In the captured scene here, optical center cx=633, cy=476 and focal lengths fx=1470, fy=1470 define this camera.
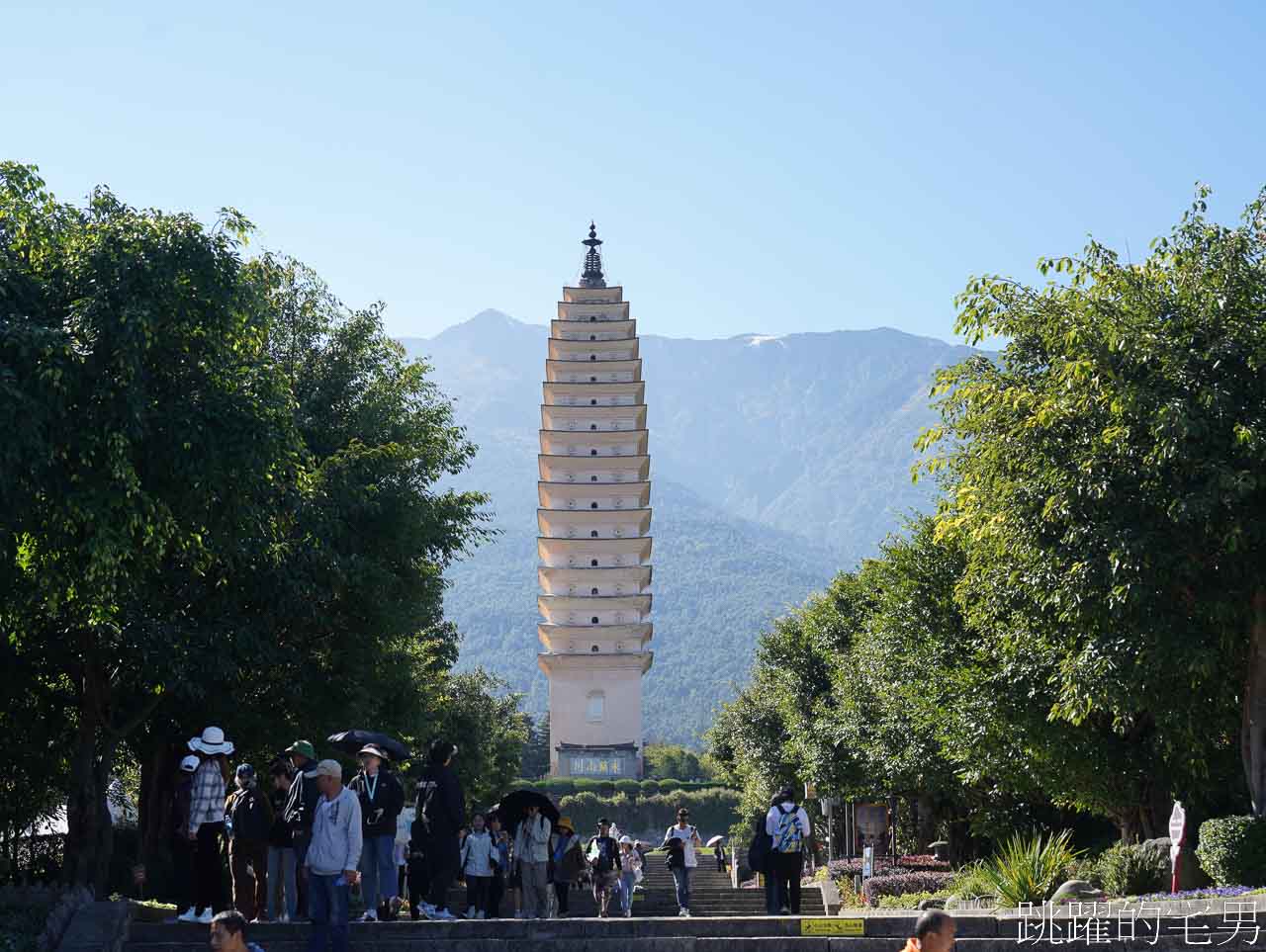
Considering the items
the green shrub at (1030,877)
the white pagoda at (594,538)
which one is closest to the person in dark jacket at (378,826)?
the green shrub at (1030,877)

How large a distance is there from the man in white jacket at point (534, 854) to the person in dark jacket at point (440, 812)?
2.85 m

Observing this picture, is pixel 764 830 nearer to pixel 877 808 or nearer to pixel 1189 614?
pixel 1189 614

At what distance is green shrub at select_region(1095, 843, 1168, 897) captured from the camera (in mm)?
18359

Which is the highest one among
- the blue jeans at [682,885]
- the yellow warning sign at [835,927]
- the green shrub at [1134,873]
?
the yellow warning sign at [835,927]

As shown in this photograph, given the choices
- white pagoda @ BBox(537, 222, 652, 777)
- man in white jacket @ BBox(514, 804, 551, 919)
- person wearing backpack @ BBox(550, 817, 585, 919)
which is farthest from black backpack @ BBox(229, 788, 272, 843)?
white pagoda @ BBox(537, 222, 652, 777)

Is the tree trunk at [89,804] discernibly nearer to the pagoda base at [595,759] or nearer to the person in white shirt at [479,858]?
the person in white shirt at [479,858]

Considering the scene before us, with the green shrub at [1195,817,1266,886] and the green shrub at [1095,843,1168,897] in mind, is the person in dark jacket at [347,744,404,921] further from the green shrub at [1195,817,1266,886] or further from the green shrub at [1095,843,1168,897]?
the green shrub at [1095,843,1168,897]

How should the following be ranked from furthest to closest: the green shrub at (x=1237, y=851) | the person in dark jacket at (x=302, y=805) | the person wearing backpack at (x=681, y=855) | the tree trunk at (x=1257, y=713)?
1. the person wearing backpack at (x=681, y=855)
2. the tree trunk at (x=1257, y=713)
3. the green shrub at (x=1237, y=851)
4. the person in dark jacket at (x=302, y=805)

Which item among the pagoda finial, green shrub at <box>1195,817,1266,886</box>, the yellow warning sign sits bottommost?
the yellow warning sign

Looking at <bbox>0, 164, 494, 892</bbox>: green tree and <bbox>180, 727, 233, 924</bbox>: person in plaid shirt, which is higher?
<bbox>0, 164, 494, 892</bbox>: green tree

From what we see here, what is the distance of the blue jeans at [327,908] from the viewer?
11.4 metres

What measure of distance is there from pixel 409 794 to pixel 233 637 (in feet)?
83.1

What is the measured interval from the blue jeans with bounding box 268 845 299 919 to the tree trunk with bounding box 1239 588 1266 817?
1120 cm

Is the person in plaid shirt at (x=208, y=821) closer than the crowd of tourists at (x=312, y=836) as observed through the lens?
No
